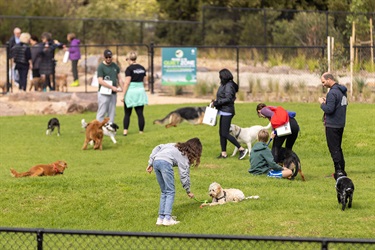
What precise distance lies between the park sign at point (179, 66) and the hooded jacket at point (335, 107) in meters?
17.2

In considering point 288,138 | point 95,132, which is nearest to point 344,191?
point 288,138

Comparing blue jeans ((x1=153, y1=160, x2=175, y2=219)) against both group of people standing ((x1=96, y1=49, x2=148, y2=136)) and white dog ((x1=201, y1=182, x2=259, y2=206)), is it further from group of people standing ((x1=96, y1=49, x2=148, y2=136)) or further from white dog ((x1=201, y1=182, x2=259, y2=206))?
group of people standing ((x1=96, y1=49, x2=148, y2=136))

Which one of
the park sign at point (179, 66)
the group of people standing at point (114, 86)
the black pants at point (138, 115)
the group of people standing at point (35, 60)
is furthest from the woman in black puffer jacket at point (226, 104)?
the park sign at point (179, 66)

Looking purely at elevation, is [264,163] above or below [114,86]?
below

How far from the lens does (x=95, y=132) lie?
20.6m

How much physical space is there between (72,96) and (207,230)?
16.4 meters

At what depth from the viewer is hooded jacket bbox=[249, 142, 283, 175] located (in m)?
15.9

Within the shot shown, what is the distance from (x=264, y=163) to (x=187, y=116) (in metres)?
7.35

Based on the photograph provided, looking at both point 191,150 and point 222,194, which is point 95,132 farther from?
point 191,150

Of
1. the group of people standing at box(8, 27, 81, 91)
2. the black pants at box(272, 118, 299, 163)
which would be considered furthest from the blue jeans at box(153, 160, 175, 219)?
the group of people standing at box(8, 27, 81, 91)

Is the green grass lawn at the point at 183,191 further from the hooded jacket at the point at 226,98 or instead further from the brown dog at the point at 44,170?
the hooded jacket at the point at 226,98

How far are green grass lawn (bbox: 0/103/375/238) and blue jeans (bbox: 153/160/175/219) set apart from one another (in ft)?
0.79

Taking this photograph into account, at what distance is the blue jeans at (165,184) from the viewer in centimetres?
1240

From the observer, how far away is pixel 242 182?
1525 centimetres
